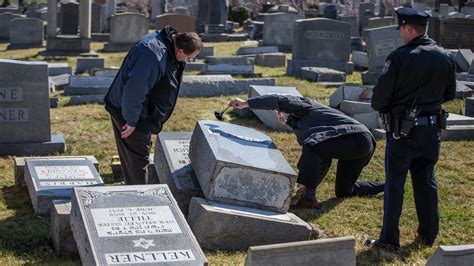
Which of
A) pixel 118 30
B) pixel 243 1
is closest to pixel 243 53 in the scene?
pixel 118 30

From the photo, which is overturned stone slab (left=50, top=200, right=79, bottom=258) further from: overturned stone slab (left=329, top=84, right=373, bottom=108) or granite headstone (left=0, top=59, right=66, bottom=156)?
overturned stone slab (left=329, top=84, right=373, bottom=108)

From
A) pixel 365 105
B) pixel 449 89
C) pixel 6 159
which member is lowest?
pixel 6 159

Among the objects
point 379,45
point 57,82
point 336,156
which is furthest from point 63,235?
point 379,45

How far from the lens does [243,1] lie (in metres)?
36.8

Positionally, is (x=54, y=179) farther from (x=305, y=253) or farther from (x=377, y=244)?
(x=305, y=253)

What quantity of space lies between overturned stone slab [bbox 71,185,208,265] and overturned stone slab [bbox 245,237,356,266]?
1.92 feet

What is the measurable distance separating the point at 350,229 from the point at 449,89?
1413mm

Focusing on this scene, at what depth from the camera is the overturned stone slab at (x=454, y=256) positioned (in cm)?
396

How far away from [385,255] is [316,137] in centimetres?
142

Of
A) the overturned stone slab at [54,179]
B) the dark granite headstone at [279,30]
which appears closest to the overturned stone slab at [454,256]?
the overturned stone slab at [54,179]

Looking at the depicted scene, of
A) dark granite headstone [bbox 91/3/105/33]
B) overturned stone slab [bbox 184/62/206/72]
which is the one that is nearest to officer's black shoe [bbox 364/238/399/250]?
overturned stone slab [bbox 184/62/206/72]

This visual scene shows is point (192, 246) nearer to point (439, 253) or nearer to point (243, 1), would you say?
point (439, 253)

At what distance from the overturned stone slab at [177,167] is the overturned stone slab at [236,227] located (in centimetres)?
47

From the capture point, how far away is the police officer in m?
5.59
